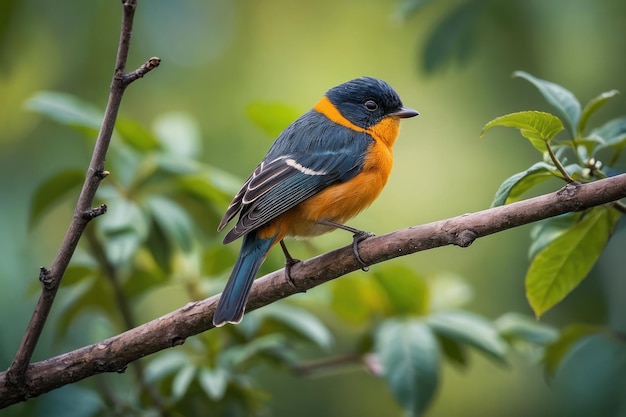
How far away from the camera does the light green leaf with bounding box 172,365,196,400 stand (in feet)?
11.2

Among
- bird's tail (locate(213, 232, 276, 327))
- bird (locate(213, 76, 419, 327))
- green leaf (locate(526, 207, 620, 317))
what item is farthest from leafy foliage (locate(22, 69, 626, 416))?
green leaf (locate(526, 207, 620, 317))

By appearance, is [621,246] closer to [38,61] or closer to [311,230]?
[311,230]

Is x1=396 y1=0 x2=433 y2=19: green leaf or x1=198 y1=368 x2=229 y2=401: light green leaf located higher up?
x1=396 y1=0 x2=433 y2=19: green leaf

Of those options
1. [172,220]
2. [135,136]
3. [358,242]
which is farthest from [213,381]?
[135,136]

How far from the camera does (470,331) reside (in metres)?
3.64

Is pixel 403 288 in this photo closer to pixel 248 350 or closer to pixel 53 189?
pixel 248 350

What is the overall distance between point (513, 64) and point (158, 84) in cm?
270

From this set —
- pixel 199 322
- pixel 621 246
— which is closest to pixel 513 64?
pixel 621 246

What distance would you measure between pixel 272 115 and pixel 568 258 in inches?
74.7

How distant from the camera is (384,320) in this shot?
157 inches

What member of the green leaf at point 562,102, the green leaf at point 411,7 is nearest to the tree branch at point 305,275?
the green leaf at point 562,102

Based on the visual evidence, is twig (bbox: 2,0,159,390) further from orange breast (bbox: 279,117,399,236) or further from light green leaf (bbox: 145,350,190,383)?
orange breast (bbox: 279,117,399,236)

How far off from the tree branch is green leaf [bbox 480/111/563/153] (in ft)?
0.78

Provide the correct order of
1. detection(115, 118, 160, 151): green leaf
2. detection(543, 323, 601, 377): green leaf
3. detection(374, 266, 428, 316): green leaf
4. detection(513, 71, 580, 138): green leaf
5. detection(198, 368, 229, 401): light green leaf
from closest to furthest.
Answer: detection(513, 71, 580, 138): green leaf
detection(198, 368, 229, 401): light green leaf
detection(543, 323, 601, 377): green leaf
detection(374, 266, 428, 316): green leaf
detection(115, 118, 160, 151): green leaf
